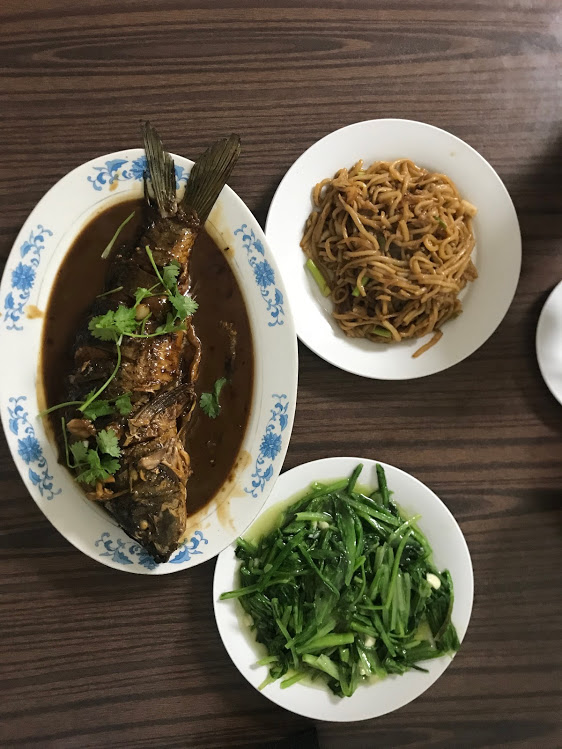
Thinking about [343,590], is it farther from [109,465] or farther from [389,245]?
[389,245]

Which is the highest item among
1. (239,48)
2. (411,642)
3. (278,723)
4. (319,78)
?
(239,48)

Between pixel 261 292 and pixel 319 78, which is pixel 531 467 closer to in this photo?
pixel 261 292

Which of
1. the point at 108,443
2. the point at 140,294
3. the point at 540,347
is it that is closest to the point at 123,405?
the point at 108,443

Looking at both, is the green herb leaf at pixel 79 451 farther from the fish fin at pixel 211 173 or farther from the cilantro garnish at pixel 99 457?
the fish fin at pixel 211 173

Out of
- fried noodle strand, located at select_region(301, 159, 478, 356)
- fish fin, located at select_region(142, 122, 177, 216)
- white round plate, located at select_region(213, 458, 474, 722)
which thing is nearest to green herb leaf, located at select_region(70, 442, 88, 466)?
white round plate, located at select_region(213, 458, 474, 722)

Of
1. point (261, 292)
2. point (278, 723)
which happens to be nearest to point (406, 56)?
point (261, 292)
